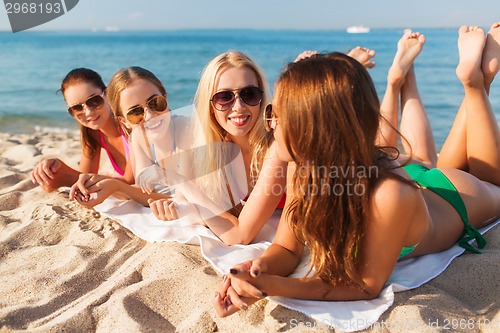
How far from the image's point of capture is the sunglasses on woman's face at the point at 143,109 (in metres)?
3.53

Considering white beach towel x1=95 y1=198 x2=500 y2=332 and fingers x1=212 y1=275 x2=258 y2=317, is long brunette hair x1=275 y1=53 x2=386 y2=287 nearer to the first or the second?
white beach towel x1=95 y1=198 x2=500 y2=332

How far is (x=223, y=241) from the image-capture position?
3123 millimetres

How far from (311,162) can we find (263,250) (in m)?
1.01

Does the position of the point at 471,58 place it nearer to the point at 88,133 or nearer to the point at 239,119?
the point at 239,119

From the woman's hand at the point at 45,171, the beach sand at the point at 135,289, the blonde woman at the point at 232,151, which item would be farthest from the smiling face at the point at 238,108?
the woman's hand at the point at 45,171

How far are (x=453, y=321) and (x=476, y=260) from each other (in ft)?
2.24

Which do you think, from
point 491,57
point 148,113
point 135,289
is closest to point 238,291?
point 135,289

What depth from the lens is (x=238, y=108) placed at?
309 centimetres

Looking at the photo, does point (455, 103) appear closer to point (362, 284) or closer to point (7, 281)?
point (362, 284)

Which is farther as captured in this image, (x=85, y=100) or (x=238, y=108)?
(x=85, y=100)

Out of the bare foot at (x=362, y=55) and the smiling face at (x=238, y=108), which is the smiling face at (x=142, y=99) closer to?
the smiling face at (x=238, y=108)

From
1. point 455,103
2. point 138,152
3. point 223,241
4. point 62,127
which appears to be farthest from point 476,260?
point 455,103

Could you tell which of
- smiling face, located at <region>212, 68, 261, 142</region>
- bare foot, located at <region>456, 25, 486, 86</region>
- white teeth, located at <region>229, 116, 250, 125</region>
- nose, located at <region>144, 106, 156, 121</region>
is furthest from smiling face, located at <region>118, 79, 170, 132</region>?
bare foot, located at <region>456, 25, 486, 86</region>

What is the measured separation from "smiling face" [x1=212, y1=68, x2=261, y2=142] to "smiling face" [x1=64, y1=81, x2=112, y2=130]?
53.1 inches
